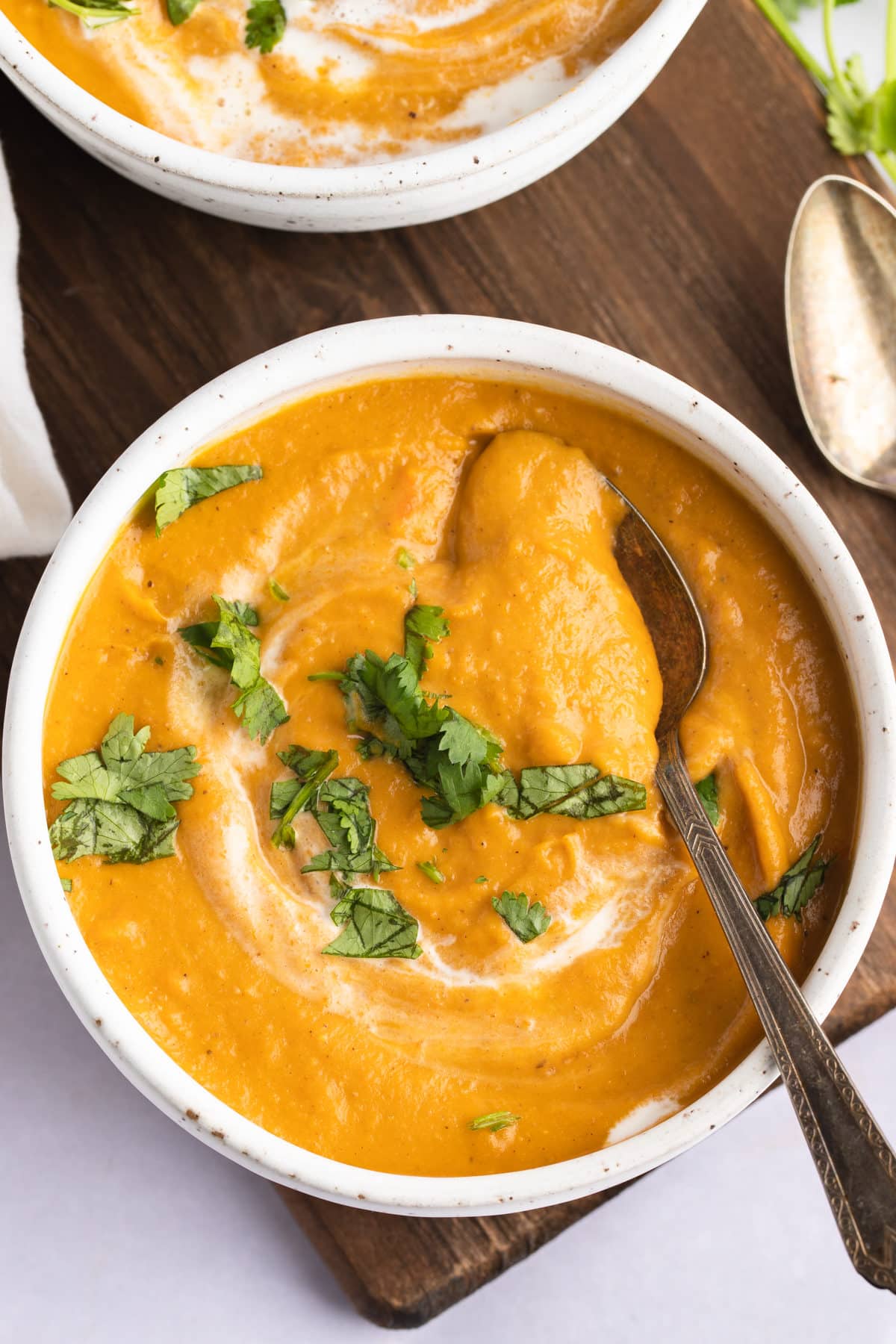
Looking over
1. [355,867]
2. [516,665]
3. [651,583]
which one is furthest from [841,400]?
[355,867]

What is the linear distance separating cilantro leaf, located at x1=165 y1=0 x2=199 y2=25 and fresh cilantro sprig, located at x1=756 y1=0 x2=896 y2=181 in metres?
1.08

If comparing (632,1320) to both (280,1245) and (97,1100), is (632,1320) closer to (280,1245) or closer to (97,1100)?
(280,1245)

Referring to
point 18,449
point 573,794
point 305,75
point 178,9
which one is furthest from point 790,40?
point 18,449

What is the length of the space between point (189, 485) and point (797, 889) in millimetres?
1111

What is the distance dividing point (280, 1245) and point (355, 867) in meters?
1.17

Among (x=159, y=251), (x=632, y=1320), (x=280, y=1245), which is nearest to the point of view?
(x=159, y=251)

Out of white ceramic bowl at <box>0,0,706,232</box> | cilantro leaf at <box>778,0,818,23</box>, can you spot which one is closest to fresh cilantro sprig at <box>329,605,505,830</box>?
white ceramic bowl at <box>0,0,706,232</box>

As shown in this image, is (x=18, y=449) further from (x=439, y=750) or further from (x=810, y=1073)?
(x=810, y=1073)

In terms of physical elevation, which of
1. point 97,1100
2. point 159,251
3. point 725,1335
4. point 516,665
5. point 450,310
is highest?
point 159,251

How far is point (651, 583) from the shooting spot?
1918 millimetres

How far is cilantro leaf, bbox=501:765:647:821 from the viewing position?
184 cm

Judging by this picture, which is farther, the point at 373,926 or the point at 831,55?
the point at 831,55

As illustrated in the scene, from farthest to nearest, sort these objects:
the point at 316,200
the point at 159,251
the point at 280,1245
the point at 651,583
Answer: the point at 280,1245 < the point at 159,251 < the point at 651,583 < the point at 316,200

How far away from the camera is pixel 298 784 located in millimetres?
1865
